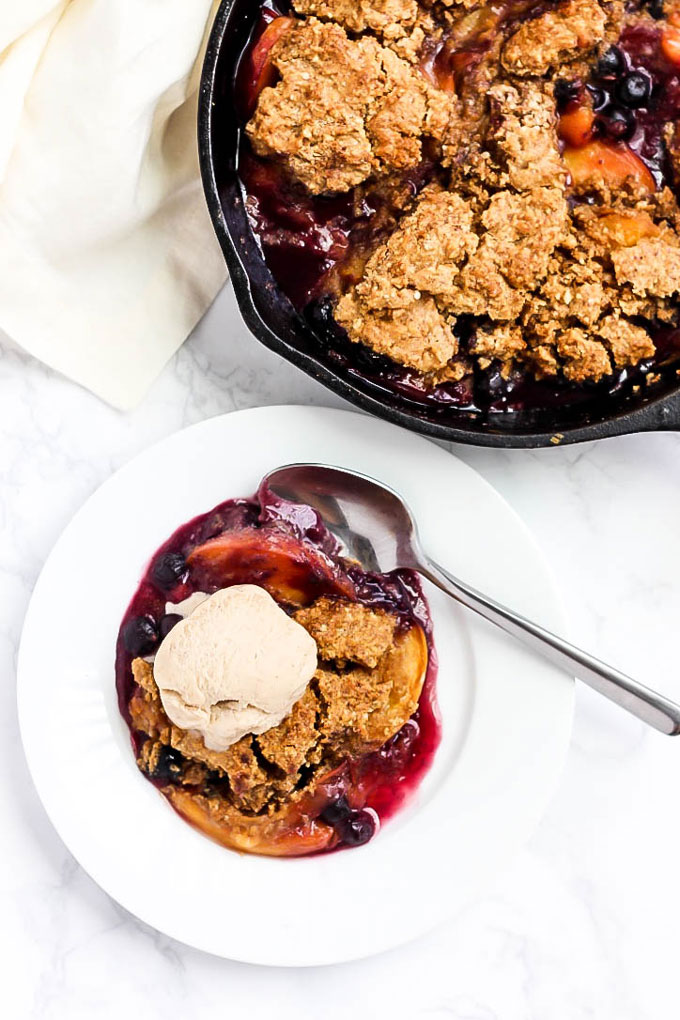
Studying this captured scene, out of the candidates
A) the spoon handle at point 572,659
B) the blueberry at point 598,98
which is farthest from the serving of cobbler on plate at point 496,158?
the spoon handle at point 572,659

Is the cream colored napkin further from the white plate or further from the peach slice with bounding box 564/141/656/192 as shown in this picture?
the peach slice with bounding box 564/141/656/192

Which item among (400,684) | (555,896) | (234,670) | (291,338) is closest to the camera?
(291,338)

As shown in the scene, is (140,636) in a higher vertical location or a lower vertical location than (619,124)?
lower

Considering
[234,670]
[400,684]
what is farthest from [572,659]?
[234,670]

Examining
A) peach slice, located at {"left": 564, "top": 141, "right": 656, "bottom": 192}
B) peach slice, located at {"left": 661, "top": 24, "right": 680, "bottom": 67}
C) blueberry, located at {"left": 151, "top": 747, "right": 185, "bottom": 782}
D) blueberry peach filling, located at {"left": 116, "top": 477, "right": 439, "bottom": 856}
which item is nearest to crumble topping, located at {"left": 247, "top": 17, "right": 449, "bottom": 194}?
peach slice, located at {"left": 564, "top": 141, "right": 656, "bottom": 192}

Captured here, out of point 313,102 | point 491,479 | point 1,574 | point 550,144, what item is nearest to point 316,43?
point 313,102

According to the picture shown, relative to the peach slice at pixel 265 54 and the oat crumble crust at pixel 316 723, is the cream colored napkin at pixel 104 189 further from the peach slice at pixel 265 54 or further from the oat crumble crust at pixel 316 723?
the oat crumble crust at pixel 316 723

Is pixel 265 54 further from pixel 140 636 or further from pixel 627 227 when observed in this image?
pixel 140 636
